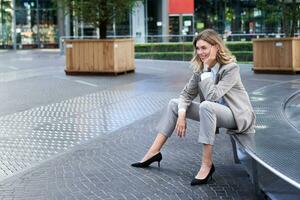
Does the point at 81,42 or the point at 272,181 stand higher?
the point at 81,42

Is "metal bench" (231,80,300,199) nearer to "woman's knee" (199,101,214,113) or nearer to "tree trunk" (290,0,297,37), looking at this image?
"woman's knee" (199,101,214,113)

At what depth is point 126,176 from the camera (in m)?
5.67

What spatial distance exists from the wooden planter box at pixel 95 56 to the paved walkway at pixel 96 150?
3630mm

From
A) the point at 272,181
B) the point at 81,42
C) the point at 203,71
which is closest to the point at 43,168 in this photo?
the point at 203,71

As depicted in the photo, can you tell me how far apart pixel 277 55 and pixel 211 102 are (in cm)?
1191

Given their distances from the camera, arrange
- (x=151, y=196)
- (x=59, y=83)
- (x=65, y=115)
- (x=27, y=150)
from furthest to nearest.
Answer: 1. (x=59, y=83)
2. (x=65, y=115)
3. (x=27, y=150)
4. (x=151, y=196)

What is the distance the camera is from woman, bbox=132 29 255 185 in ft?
17.2

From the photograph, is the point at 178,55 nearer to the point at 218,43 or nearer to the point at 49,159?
the point at 49,159

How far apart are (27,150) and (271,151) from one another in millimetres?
3524

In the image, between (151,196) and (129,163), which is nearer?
(151,196)

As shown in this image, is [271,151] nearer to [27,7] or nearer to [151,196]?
[151,196]

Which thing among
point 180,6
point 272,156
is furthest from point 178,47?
point 272,156

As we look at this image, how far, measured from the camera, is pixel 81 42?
17.1 meters

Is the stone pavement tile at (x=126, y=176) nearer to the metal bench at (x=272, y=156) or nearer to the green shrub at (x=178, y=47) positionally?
the metal bench at (x=272, y=156)
